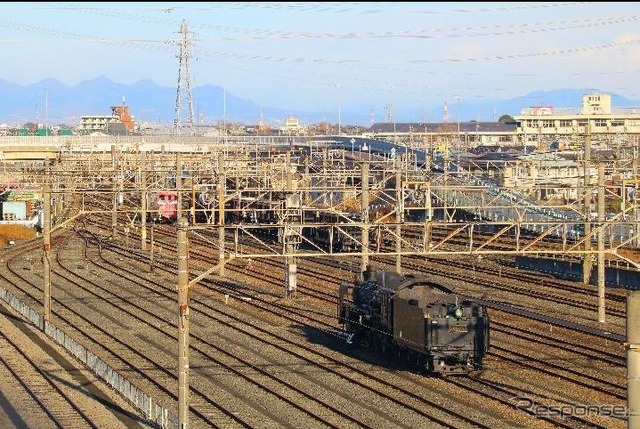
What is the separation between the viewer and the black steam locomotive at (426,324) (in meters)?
19.7

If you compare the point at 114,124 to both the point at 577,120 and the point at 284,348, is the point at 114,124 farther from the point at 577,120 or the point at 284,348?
the point at 284,348

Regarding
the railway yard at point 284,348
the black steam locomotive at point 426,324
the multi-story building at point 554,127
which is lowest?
the railway yard at point 284,348

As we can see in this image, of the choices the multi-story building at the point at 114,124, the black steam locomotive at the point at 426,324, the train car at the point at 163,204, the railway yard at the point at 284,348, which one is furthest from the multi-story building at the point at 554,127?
the black steam locomotive at the point at 426,324

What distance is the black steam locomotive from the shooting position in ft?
64.6

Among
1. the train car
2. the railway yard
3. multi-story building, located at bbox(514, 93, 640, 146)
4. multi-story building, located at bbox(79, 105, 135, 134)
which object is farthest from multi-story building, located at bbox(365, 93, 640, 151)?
the railway yard

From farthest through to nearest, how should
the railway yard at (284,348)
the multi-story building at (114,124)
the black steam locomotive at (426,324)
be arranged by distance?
the multi-story building at (114,124), the black steam locomotive at (426,324), the railway yard at (284,348)

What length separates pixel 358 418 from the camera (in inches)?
674

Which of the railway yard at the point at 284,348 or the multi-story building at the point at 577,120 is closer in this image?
the railway yard at the point at 284,348

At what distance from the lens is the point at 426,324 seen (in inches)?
774

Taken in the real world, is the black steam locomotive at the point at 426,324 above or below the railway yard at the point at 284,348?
above

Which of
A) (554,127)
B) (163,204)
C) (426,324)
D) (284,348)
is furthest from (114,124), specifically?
(426,324)

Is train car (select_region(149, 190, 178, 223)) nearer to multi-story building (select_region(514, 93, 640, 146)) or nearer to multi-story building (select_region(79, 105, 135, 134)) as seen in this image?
multi-story building (select_region(514, 93, 640, 146))

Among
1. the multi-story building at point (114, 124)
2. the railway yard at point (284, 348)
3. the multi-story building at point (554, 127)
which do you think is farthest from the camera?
the multi-story building at point (114, 124)

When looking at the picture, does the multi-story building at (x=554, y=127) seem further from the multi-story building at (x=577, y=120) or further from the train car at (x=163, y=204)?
the train car at (x=163, y=204)
